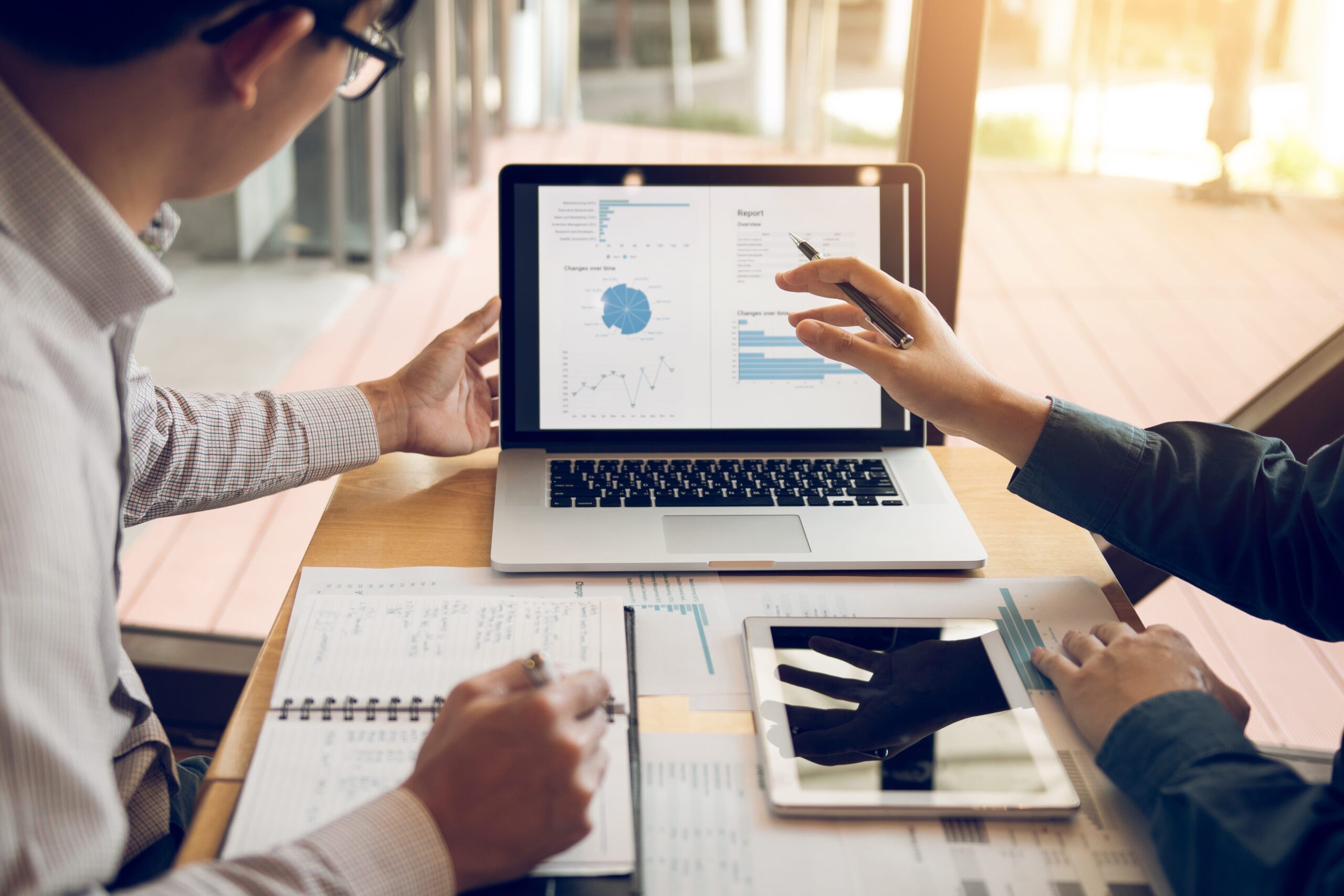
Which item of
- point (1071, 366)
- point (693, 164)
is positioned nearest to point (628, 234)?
point (693, 164)

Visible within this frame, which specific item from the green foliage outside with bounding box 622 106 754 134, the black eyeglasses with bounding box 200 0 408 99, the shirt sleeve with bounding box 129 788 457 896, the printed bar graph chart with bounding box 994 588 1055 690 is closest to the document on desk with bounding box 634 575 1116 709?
the printed bar graph chart with bounding box 994 588 1055 690

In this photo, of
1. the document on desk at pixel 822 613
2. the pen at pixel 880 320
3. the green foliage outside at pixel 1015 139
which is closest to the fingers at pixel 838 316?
the pen at pixel 880 320

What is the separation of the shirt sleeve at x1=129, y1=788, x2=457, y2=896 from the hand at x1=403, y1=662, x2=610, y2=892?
1 cm

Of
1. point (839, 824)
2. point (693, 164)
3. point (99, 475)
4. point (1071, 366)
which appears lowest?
point (1071, 366)

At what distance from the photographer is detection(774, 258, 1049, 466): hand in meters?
0.86

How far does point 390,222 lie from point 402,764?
3031 millimetres

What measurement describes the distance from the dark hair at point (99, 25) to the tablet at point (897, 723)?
52cm

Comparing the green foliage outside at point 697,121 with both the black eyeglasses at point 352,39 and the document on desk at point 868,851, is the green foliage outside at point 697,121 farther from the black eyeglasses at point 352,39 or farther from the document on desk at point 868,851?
the document on desk at point 868,851

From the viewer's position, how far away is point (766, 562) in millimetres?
863

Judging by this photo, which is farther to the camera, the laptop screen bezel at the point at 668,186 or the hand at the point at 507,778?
the laptop screen bezel at the point at 668,186

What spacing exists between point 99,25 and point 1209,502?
0.82 m

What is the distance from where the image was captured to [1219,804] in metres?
0.59

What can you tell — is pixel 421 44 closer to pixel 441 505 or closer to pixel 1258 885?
pixel 441 505

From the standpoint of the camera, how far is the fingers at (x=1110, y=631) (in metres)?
0.75
